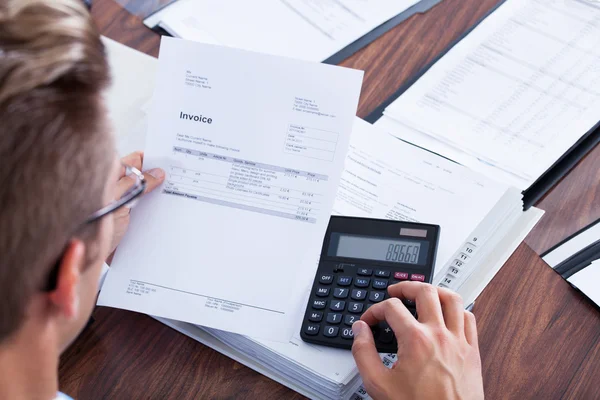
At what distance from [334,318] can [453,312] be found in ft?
0.44

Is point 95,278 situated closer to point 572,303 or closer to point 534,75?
point 572,303

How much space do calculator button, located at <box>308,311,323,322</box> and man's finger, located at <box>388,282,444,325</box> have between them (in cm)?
10

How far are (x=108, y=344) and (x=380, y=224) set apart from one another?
1.19 feet

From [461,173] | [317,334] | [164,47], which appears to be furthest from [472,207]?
[164,47]

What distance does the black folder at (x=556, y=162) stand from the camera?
2.93 ft

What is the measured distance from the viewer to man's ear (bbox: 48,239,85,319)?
492 mm

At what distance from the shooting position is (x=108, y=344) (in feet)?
2.50

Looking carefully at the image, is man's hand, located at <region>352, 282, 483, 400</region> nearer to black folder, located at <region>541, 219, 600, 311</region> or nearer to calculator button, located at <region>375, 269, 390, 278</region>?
calculator button, located at <region>375, 269, 390, 278</region>

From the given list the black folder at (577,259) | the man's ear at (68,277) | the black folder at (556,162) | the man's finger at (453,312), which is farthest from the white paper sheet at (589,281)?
the man's ear at (68,277)

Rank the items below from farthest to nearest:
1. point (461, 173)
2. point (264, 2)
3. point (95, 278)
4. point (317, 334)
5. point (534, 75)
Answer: point (264, 2)
point (534, 75)
point (461, 173)
point (317, 334)
point (95, 278)

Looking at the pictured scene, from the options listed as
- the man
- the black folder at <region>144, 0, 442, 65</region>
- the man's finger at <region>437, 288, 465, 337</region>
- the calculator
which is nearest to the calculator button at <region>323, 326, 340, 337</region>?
the calculator

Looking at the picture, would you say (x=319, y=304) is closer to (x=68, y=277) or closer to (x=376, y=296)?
(x=376, y=296)

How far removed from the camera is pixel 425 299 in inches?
26.7

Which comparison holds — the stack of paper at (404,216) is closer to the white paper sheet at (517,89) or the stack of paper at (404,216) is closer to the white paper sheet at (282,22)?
the white paper sheet at (517,89)
